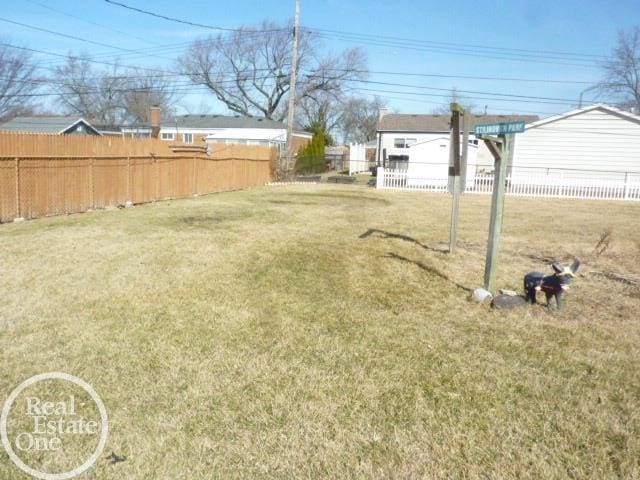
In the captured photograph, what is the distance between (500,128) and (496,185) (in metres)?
0.62

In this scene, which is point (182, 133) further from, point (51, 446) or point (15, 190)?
point (51, 446)

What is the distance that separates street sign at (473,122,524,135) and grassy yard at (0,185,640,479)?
177 centimetres

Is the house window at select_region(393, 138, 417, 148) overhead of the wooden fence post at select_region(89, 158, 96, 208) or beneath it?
overhead

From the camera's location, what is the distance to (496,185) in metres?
5.37

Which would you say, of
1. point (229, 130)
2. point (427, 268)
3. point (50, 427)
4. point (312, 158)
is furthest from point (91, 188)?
point (229, 130)

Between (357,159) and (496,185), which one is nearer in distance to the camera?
(496,185)

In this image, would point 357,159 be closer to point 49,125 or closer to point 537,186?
→ point 537,186

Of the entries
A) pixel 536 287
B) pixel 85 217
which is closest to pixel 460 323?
pixel 536 287

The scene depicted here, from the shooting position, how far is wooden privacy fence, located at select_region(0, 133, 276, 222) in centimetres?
1022

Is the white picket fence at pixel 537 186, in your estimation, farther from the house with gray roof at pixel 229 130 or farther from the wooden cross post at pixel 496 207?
the house with gray roof at pixel 229 130

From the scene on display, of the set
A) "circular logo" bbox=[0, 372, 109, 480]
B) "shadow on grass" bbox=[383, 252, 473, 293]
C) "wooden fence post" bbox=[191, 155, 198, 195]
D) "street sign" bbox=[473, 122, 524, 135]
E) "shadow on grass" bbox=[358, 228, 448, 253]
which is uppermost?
"street sign" bbox=[473, 122, 524, 135]

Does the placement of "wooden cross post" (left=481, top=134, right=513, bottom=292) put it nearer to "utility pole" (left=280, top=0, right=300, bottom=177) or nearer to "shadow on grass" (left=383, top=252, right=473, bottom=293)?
"shadow on grass" (left=383, top=252, right=473, bottom=293)

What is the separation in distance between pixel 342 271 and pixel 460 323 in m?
2.07

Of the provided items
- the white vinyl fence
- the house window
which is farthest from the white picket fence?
the house window
